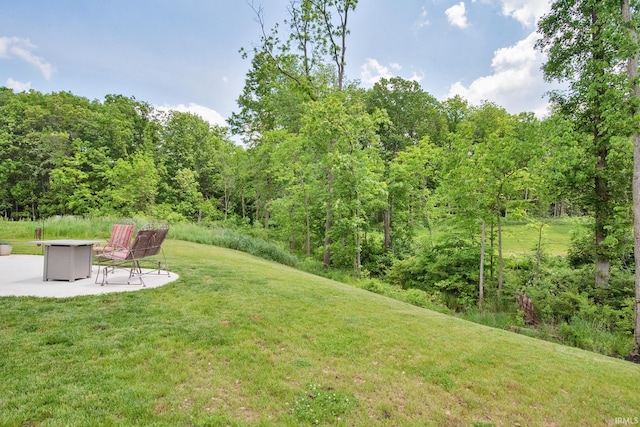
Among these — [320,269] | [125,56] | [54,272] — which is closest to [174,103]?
[125,56]

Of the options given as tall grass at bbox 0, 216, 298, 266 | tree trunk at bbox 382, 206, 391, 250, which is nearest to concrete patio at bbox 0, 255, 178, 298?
tall grass at bbox 0, 216, 298, 266

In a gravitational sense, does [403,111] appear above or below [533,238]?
above

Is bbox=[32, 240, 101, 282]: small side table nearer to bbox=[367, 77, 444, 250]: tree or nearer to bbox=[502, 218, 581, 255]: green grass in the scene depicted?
bbox=[502, 218, 581, 255]: green grass

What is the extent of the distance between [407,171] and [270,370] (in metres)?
12.5

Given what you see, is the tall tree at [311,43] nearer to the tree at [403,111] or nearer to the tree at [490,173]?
the tree at [490,173]

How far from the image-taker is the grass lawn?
2258 mm

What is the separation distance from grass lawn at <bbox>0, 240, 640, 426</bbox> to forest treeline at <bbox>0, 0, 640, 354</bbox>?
14.4 ft

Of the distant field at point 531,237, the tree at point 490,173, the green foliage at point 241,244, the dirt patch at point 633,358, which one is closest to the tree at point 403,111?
the distant field at point 531,237

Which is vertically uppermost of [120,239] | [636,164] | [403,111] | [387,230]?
[403,111]

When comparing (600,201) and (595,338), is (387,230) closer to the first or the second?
(600,201)

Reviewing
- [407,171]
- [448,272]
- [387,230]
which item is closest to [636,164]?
[448,272]

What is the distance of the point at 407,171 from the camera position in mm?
14180

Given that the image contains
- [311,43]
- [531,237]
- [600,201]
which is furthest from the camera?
[531,237]

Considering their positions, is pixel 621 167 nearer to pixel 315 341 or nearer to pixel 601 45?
pixel 601 45
